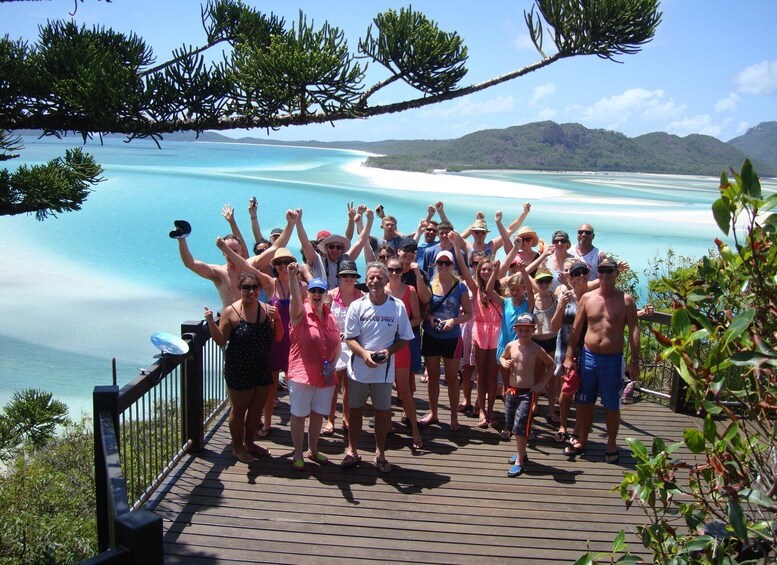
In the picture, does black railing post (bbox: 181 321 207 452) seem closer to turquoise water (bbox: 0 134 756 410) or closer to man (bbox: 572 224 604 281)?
man (bbox: 572 224 604 281)

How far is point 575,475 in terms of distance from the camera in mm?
5656

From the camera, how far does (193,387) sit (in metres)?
5.62

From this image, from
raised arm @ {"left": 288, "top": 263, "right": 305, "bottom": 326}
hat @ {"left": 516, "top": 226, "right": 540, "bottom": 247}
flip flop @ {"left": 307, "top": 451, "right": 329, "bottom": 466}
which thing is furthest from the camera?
hat @ {"left": 516, "top": 226, "right": 540, "bottom": 247}

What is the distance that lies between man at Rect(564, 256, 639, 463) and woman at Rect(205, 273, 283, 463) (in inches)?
95.2

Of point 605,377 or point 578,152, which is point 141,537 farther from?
point 578,152

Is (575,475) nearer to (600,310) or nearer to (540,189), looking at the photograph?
(600,310)

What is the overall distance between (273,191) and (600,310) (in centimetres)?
3848

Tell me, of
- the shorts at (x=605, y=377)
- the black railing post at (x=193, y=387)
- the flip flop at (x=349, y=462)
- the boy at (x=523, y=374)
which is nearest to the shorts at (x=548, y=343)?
the shorts at (x=605, y=377)

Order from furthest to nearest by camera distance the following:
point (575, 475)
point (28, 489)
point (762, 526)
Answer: point (28, 489) < point (575, 475) < point (762, 526)

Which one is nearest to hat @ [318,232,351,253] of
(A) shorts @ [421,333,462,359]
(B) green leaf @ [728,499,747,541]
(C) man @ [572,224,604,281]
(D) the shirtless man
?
(D) the shirtless man

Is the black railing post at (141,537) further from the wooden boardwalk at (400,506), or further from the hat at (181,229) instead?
the hat at (181,229)

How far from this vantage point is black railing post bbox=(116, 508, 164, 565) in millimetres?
2496

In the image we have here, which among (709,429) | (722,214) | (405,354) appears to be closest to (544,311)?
(405,354)

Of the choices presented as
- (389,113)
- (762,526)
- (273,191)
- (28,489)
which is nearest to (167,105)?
(389,113)
